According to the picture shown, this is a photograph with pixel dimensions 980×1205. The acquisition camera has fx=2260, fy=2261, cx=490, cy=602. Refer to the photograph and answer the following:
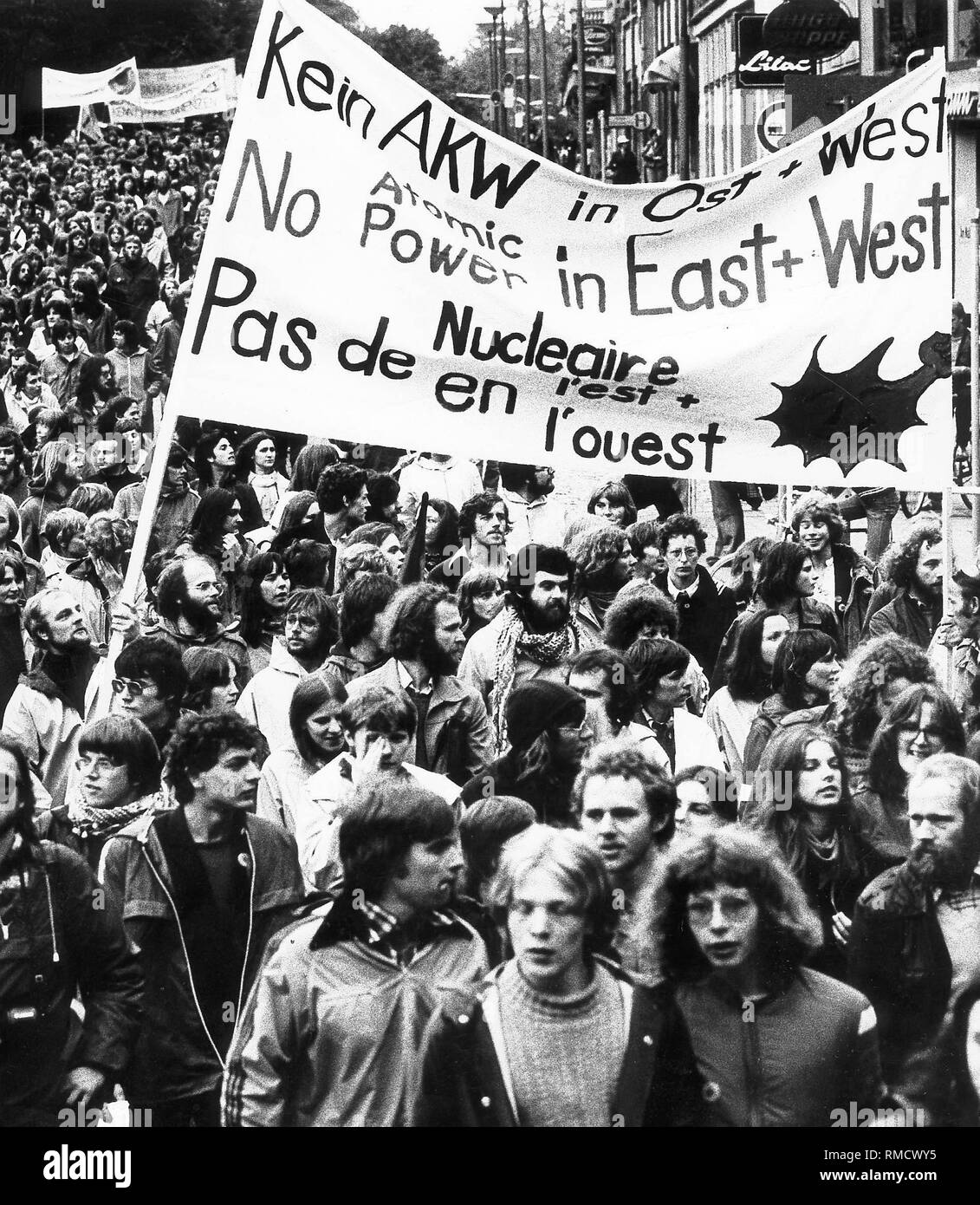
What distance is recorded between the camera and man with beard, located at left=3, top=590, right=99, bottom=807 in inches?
255

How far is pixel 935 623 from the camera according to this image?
7504 mm

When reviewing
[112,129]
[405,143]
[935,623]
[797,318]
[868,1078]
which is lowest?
[868,1078]

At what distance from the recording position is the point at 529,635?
269 inches

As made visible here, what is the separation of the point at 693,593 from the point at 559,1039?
3626 millimetres

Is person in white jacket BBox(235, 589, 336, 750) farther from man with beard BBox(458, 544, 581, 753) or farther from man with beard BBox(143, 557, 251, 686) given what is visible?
man with beard BBox(458, 544, 581, 753)

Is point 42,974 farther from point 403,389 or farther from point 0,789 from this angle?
point 403,389

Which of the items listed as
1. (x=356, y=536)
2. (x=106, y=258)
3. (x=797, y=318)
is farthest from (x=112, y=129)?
(x=797, y=318)

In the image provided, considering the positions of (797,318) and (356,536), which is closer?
(797,318)

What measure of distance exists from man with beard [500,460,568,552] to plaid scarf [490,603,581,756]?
8.38 ft

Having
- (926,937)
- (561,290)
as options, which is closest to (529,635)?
(561,290)

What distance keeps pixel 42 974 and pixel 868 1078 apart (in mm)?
1868

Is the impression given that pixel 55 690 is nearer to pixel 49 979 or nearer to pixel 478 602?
pixel 478 602

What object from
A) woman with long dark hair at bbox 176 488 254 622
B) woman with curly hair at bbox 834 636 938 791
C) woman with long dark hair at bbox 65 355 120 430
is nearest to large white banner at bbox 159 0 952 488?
woman with curly hair at bbox 834 636 938 791

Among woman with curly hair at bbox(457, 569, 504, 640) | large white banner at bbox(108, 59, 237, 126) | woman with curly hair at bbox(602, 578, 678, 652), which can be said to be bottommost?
woman with curly hair at bbox(602, 578, 678, 652)
